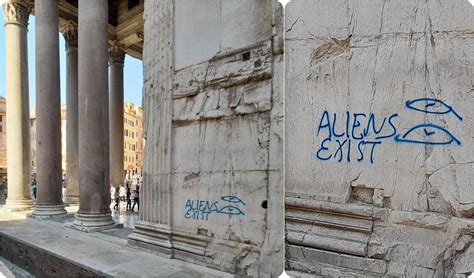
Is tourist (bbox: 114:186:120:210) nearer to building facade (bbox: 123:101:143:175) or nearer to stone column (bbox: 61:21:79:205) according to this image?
stone column (bbox: 61:21:79:205)

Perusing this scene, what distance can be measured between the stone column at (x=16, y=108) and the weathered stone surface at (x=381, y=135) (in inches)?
485

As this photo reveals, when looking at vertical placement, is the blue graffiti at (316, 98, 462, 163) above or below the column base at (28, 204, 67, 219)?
above

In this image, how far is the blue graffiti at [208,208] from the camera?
4.85m

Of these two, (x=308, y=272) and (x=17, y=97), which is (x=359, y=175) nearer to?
(x=308, y=272)

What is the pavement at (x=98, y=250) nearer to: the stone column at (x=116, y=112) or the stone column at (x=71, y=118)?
the stone column at (x=71, y=118)

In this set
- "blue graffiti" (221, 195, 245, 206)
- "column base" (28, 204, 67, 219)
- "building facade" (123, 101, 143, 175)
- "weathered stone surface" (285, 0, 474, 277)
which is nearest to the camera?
"weathered stone surface" (285, 0, 474, 277)

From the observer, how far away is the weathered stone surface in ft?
10.4

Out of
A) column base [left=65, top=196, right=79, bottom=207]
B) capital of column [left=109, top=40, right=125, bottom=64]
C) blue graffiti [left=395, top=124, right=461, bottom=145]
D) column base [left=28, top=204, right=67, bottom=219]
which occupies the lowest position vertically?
column base [left=65, top=196, right=79, bottom=207]

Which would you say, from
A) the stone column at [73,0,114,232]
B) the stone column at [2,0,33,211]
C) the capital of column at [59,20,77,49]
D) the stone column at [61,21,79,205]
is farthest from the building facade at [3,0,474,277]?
the capital of column at [59,20,77,49]

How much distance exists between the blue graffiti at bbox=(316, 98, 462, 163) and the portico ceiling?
44.5ft

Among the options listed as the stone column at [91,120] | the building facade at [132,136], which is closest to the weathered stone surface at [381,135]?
the stone column at [91,120]

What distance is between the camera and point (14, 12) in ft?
40.8

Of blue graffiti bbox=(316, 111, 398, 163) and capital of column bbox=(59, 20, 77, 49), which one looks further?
capital of column bbox=(59, 20, 77, 49)

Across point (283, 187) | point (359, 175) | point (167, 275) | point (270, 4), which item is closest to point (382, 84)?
point (359, 175)
